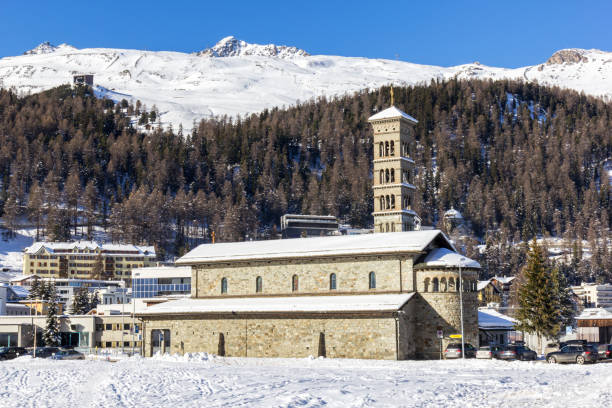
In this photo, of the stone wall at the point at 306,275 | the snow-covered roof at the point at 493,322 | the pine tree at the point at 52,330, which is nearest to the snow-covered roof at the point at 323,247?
the stone wall at the point at 306,275

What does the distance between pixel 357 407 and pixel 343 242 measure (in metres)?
34.5

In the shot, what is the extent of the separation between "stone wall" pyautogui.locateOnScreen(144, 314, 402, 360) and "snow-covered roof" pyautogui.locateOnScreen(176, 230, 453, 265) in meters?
5.76

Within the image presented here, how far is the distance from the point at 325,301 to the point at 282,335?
14.0ft

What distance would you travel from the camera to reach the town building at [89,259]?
544 ft

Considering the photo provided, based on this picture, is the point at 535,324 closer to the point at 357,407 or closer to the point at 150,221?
the point at 357,407

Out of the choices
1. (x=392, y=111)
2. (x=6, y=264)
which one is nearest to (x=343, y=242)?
(x=392, y=111)

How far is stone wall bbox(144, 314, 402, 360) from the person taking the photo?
58.6m

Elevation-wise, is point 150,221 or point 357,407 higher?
point 150,221

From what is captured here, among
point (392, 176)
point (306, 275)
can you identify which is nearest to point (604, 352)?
point (306, 275)

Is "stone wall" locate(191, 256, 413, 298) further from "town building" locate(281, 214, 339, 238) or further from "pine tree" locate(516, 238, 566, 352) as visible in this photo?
"town building" locate(281, 214, 339, 238)

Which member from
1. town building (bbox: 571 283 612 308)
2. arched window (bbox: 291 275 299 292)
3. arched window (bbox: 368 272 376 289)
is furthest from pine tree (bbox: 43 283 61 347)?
town building (bbox: 571 283 612 308)

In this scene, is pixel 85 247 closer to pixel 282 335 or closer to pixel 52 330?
pixel 52 330

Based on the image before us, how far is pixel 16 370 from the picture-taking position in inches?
1921

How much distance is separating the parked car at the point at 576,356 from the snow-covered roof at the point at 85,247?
435 ft
